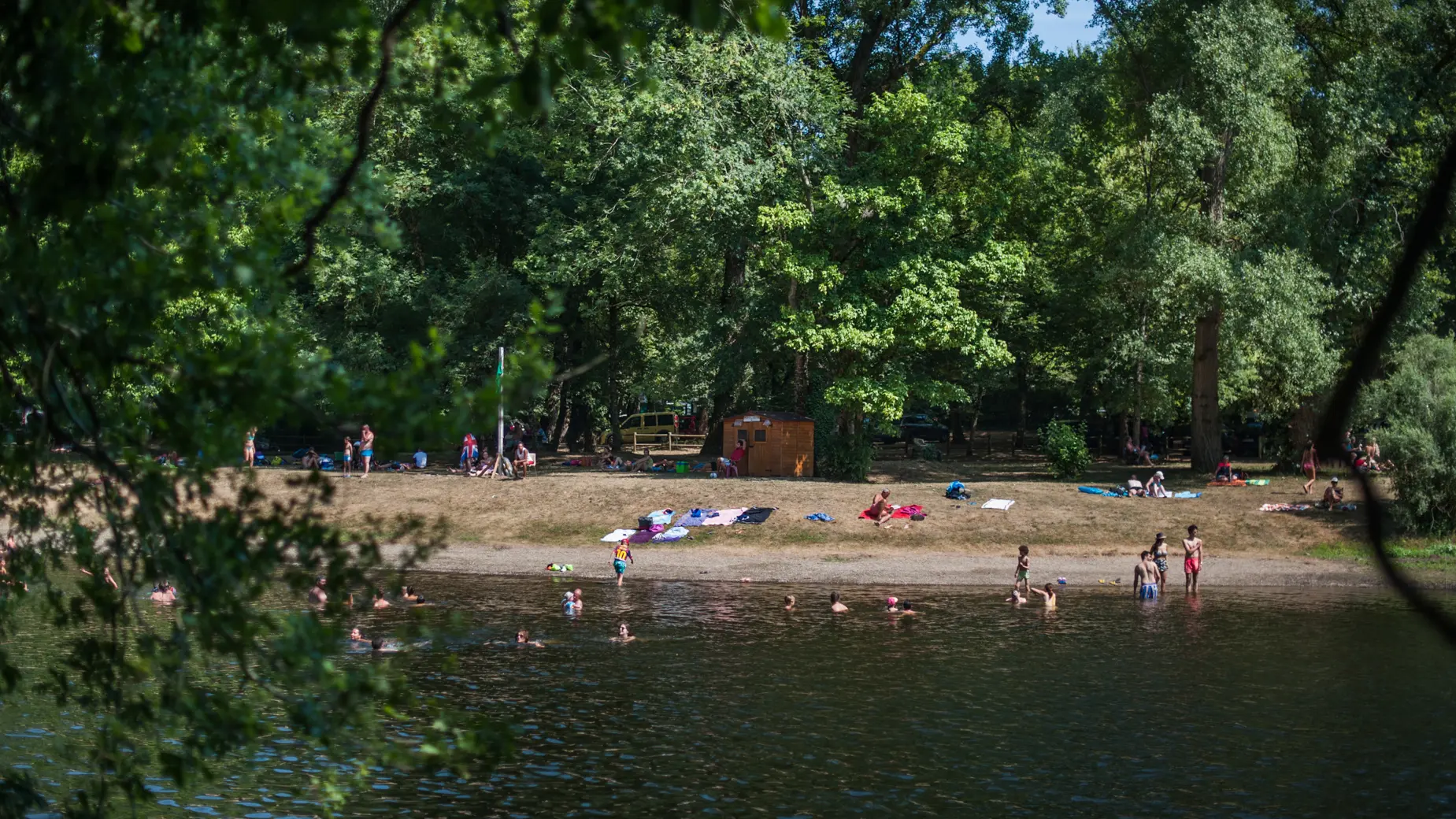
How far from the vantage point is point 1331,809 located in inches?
738

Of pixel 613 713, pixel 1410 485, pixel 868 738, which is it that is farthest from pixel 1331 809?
pixel 1410 485

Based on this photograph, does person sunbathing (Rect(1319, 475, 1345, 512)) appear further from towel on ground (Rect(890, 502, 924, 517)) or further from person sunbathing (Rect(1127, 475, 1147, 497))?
towel on ground (Rect(890, 502, 924, 517))

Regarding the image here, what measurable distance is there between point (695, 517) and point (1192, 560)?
50.3 ft

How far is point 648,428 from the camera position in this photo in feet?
286

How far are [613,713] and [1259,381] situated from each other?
34.2 m

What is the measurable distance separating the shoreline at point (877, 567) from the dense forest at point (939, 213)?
25.9 feet

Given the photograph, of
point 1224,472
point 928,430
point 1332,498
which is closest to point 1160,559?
point 1332,498

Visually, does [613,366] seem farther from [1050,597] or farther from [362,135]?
[362,135]

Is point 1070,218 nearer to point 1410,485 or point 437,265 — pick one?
point 1410,485

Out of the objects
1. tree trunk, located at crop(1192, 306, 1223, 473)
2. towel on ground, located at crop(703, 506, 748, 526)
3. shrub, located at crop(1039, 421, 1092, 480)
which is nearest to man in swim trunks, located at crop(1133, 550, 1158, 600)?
towel on ground, located at crop(703, 506, 748, 526)

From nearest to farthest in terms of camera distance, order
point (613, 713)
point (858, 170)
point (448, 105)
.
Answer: point (448, 105)
point (613, 713)
point (858, 170)

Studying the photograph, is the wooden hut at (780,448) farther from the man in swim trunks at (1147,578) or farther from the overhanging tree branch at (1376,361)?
the overhanging tree branch at (1376,361)

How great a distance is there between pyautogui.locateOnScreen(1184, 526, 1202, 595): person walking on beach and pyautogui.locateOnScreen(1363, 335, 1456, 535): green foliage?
664 centimetres

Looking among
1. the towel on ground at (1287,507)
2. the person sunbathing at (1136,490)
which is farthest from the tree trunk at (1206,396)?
the towel on ground at (1287,507)
